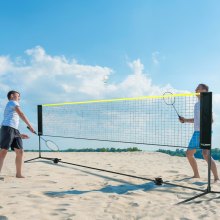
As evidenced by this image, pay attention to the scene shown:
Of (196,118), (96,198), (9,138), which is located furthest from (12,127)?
(196,118)

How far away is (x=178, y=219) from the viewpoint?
4387mm

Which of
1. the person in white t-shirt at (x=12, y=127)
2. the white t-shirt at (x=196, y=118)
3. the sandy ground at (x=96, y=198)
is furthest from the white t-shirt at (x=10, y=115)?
the white t-shirt at (x=196, y=118)

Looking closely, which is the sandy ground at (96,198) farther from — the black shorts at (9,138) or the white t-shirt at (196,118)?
the white t-shirt at (196,118)

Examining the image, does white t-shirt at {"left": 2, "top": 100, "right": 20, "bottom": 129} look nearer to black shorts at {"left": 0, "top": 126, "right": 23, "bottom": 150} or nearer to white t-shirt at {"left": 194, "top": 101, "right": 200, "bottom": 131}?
black shorts at {"left": 0, "top": 126, "right": 23, "bottom": 150}

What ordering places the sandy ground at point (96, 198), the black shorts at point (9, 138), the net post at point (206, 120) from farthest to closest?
the black shorts at point (9, 138) → the net post at point (206, 120) → the sandy ground at point (96, 198)

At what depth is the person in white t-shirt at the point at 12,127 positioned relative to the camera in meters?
6.66

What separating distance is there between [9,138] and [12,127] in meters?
0.23

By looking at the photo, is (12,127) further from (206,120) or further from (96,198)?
(206,120)

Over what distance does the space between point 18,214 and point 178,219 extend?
201 cm

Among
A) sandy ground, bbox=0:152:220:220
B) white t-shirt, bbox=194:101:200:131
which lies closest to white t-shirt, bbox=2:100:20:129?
sandy ground, bbox=0:152:220:220

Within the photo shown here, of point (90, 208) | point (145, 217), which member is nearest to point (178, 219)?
point (145, 217)

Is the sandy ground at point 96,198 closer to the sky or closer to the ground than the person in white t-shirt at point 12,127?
closer to the ground

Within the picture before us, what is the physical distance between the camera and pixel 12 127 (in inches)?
266

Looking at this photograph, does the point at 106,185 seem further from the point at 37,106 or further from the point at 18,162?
the point at 37,106
